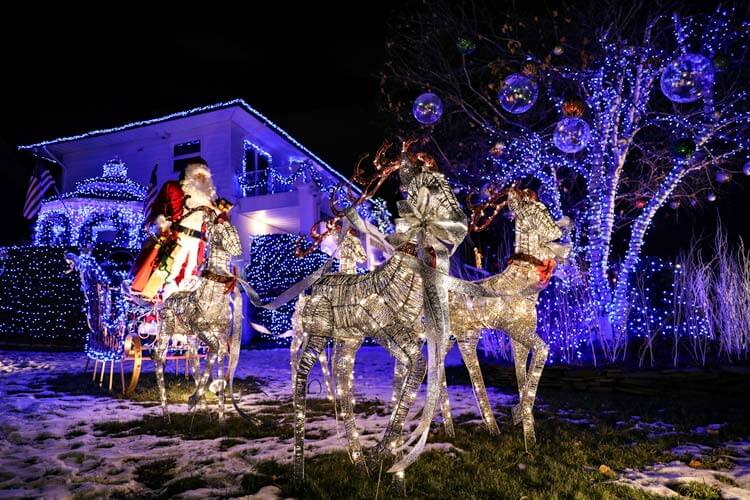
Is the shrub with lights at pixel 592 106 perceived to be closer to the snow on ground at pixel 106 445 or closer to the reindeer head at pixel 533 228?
the reindeer head at pixel 533 228

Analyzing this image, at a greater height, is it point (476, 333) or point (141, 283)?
point (141, 283)

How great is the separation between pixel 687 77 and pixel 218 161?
15.7m

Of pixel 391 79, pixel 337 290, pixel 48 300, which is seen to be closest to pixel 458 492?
pixel 337 290

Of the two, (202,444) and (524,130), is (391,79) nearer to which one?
(524,130)

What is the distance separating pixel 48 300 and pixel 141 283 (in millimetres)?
10261

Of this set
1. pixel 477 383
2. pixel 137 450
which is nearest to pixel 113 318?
pixel 137 450

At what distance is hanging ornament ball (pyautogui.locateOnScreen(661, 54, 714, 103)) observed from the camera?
279 inches

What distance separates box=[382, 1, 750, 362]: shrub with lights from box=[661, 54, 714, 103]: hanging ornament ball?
1169 mm

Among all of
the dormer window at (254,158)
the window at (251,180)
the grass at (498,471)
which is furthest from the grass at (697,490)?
the dormer window at (254,158)

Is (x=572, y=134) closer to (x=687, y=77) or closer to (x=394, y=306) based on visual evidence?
(x=687, y=77)

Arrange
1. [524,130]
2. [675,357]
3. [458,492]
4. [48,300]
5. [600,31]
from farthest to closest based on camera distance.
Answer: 1. [48,300]
2. [524,130]
3. [600,31]
4. [675,357]
5. [458,492]

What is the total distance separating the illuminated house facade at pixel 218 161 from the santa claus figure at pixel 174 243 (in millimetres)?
8766

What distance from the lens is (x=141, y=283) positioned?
8422mm

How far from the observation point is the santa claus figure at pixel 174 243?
7934 millimetres
